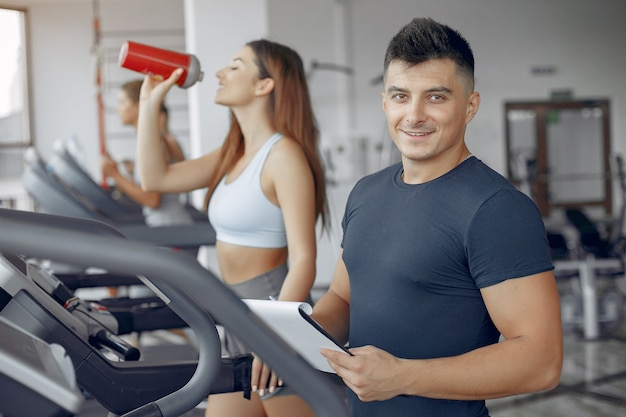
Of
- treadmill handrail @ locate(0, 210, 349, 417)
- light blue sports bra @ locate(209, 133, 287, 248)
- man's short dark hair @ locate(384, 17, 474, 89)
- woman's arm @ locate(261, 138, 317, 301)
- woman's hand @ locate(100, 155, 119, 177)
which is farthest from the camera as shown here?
woman's hand @ locate(100, 155, 119, 177)

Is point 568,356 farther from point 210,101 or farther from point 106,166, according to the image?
point 106,166

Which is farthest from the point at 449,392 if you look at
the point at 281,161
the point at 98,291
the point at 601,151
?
the point at 601,151

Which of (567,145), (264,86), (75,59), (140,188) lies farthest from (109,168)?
(567,145)

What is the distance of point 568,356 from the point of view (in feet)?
14.4

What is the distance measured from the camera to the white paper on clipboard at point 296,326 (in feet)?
3.35

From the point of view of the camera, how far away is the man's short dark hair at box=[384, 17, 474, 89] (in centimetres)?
117

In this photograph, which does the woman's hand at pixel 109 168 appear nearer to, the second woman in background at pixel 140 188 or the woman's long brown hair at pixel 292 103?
the second woman in background at pixel 140 188

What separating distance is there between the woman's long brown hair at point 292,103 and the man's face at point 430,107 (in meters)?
0.69

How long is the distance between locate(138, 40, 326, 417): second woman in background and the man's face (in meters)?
0.59

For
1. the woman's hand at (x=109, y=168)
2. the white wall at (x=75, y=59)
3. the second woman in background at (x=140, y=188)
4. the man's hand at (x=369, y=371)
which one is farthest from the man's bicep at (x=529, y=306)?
the white wall at (x=75, y=59)

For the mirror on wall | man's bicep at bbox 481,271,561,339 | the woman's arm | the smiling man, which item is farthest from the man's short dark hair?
the mirror on wall

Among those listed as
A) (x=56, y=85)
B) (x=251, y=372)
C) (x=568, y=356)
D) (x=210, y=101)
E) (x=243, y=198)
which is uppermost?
(x=56, y=85)

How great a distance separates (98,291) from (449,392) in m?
5.84

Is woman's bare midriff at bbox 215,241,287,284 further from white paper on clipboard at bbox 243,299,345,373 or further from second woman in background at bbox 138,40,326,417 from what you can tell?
white paper on clipboard at bbox 243,299,345,373
